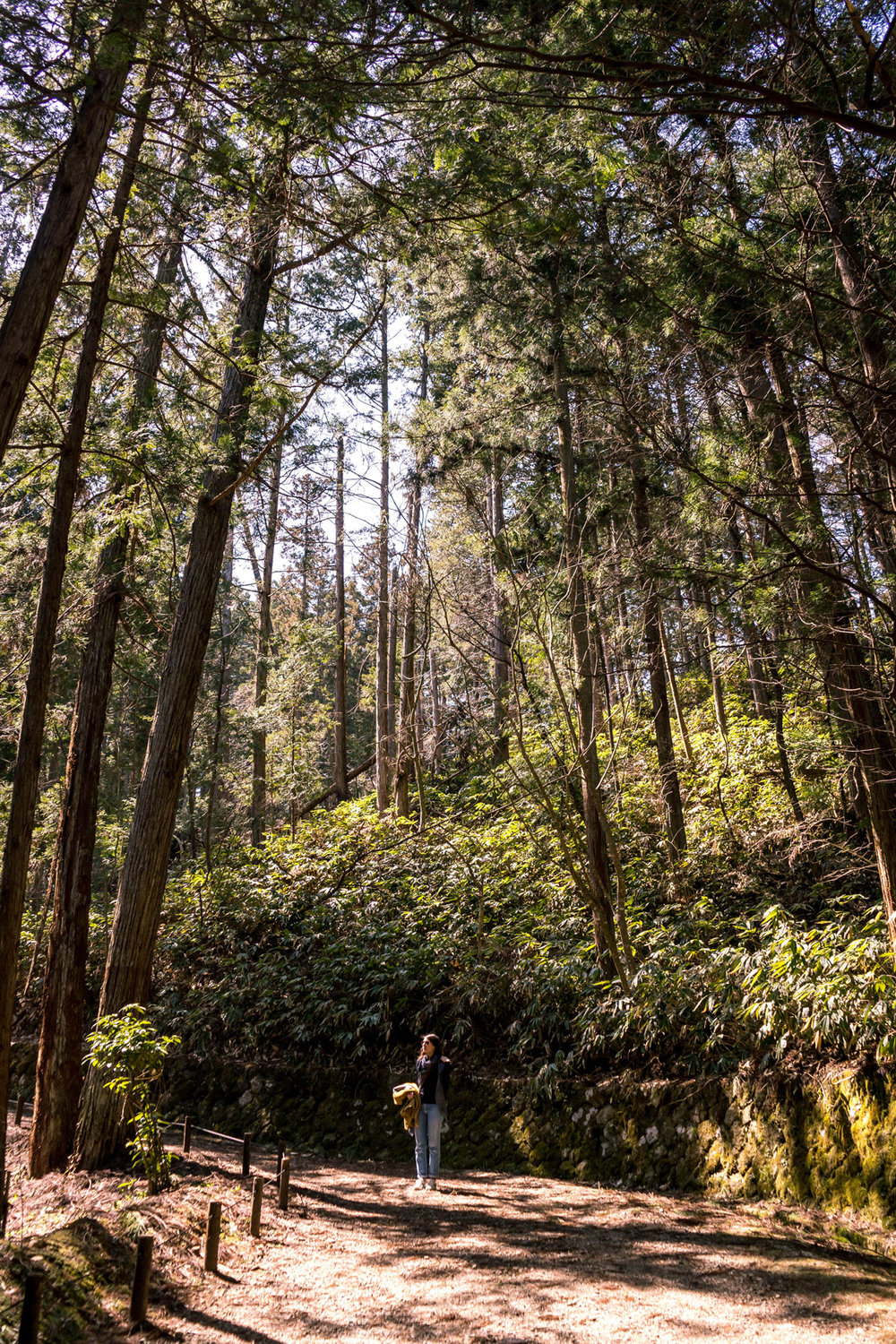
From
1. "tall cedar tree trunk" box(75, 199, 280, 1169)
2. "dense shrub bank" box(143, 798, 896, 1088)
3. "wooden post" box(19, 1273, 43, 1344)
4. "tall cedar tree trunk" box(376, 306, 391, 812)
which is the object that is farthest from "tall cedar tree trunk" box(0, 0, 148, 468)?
"tall cedar tree trunk" box(376, 306, 391, 812)

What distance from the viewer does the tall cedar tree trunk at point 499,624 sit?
10469 millimetres

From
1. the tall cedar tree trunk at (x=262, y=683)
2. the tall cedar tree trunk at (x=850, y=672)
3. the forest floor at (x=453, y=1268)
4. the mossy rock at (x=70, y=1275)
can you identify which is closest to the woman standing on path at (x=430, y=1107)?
the forest floor at (x=453, y=1268)

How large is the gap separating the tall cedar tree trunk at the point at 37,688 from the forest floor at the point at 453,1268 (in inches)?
53.7

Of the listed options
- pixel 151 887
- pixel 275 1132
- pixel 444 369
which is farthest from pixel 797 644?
pixel 444 369

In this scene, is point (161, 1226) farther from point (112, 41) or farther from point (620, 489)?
point (620, 489)

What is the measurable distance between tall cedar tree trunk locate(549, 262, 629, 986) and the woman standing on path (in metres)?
2.29

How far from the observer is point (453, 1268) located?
570cm

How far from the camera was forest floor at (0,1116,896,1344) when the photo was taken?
4.53 m

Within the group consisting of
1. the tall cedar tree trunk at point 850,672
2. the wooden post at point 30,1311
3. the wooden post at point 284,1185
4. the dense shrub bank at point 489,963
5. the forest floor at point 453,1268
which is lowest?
the forest floor at point 453,1268

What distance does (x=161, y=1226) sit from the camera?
227 inches

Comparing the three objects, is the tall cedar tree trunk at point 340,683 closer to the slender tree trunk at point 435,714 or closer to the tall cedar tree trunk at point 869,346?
the slender tree trunk at point 435,714

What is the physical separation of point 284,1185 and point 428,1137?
5.08ft

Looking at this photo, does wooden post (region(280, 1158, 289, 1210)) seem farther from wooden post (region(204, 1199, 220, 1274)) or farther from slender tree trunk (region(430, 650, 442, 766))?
slender tree trunk (region(430, 650, 442, 766))

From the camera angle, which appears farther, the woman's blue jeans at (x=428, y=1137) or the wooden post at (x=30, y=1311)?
the woman's blue jeans at (x=428, y=1137)
